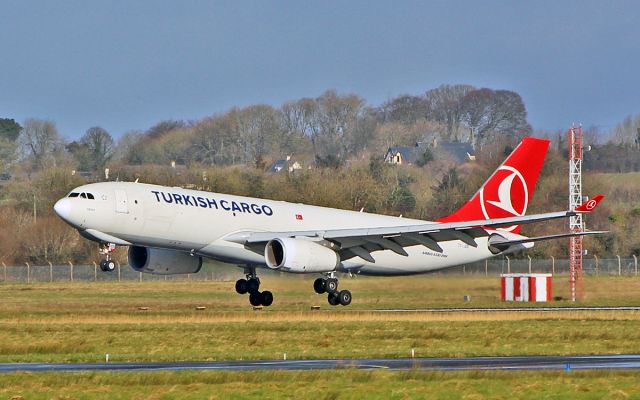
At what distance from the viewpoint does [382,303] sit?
52.2m

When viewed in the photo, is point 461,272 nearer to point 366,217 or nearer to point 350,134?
point 366,217

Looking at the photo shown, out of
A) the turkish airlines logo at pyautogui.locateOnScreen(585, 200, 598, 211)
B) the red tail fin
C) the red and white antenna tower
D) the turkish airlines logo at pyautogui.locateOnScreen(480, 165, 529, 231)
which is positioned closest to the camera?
the turkish airlines logo at pyautogui.locateOnScreen(585, 200, 598, 211)

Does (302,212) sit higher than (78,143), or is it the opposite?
(78,143)

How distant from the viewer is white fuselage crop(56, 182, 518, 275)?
4416 cm

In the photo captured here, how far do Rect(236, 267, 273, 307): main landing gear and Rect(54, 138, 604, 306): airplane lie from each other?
0.04 meters

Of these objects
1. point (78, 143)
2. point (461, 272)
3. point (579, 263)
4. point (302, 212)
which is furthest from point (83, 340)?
point (78, 143)

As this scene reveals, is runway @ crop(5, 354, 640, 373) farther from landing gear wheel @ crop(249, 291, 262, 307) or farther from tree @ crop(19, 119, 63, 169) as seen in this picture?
tree @ crop(19, 119, 63, 169)

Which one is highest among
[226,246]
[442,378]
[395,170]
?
[395,170]

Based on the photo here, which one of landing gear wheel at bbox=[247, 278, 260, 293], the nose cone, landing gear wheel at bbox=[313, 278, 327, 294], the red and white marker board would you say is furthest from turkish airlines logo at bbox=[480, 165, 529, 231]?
the nose cone

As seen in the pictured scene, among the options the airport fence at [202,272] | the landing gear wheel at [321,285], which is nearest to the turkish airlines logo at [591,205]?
the landing gear wheel at [321,285]

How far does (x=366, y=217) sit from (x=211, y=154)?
130146 millimetres

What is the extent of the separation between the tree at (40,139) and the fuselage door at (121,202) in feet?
405

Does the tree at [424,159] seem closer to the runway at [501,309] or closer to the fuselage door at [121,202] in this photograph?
the runway at [501,309]

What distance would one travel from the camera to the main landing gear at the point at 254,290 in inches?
1946
